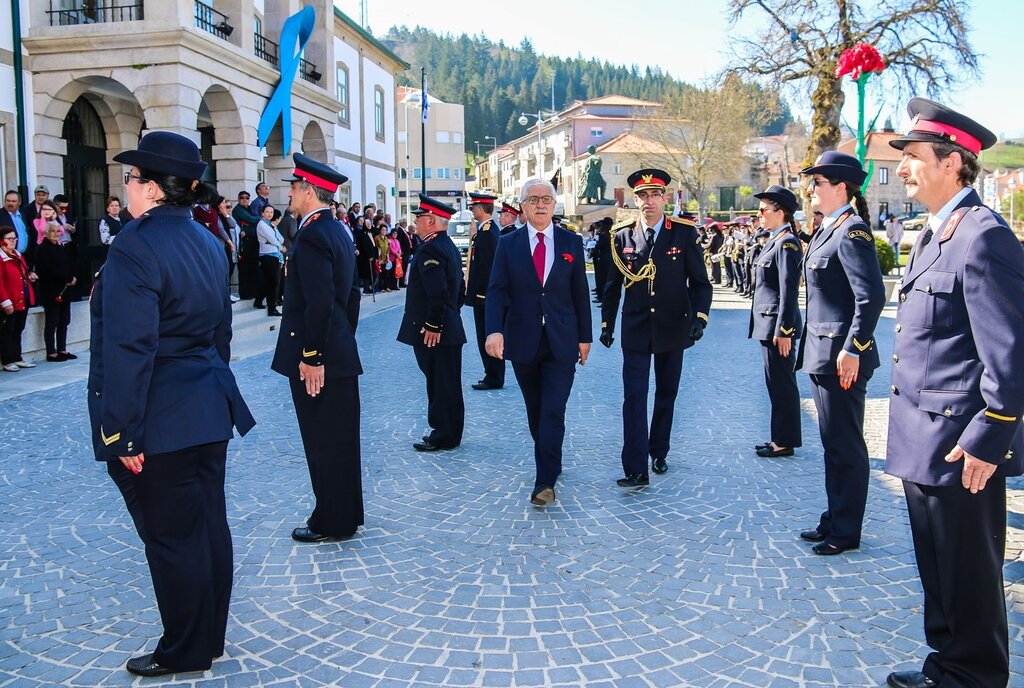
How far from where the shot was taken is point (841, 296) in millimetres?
4992

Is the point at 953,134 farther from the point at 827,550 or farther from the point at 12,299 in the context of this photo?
the point at 12,299

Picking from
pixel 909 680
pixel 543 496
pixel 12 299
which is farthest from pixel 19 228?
pixel 909 680

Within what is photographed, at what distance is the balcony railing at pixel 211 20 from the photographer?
60.2 feet

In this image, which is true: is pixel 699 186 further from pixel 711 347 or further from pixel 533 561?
pixel 533 561

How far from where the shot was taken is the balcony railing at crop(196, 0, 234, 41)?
18359mm

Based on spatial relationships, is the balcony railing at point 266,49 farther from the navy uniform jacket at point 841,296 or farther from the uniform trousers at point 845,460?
the uniform trousers at point 845,460

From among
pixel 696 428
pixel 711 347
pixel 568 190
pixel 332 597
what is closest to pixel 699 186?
pixel 568 190

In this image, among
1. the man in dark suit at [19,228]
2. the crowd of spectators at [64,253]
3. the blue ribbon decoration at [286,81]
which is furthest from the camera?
the blue ribbon decoration at [286,81]

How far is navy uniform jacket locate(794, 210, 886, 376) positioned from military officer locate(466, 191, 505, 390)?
4.47 meters

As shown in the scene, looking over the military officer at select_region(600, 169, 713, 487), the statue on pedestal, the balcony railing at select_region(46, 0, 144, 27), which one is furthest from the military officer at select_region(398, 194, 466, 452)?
the statue on pedestal

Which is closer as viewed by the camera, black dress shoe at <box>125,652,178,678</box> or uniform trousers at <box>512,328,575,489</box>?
black dress shoe at <box>125,652,178,678</box>

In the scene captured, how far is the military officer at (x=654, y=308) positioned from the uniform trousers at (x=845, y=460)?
1407 mm

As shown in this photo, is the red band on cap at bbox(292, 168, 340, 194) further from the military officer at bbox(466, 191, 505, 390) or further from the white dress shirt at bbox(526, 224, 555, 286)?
the military officer at bbox(466, 191, 505, 390)

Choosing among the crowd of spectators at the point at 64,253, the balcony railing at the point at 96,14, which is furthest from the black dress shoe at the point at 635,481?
the balcony railing at the point at 96,14
